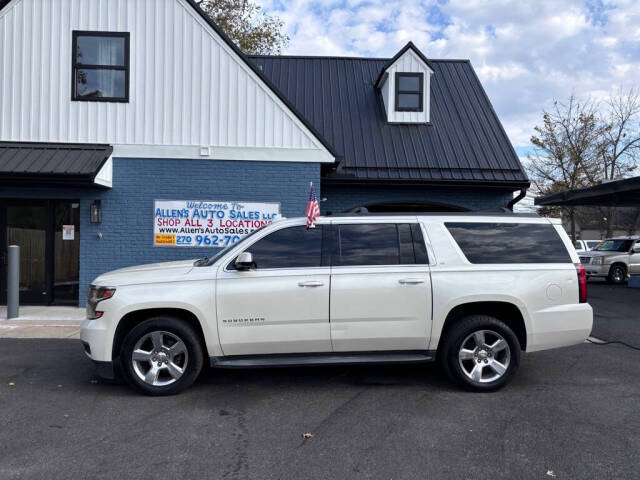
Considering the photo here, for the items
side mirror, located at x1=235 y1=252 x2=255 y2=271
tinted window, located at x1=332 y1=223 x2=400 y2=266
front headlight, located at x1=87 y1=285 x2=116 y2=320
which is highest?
tinted window, located at x1=332 y1=223 x2=400 y2=266

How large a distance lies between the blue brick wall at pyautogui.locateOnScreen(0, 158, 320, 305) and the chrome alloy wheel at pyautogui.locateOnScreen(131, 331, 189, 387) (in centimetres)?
559

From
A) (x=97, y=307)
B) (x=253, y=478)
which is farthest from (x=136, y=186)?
(x=253, y=478)

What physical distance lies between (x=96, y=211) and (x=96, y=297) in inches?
229

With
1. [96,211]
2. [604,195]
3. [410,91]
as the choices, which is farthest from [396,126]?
[604,195]

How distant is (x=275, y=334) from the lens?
17.2 feet

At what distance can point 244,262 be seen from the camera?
16.8ft

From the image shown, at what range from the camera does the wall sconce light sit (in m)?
10.5

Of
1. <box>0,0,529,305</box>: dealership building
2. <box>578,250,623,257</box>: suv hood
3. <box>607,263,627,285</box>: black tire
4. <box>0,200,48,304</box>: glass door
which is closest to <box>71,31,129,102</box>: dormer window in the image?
<box>0,0,529,305</box>: dealership building

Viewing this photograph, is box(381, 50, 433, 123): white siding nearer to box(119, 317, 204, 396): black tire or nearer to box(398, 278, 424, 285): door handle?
box(398, 278, 424, 285): door handle

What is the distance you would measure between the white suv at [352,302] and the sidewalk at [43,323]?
3.57m

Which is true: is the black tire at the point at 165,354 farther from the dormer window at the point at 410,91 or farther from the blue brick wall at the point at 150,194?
the dormer window at the point at 410,91

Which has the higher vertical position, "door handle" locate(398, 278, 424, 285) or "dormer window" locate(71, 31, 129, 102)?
"dormer window" locate(71, 31, 129, 102)

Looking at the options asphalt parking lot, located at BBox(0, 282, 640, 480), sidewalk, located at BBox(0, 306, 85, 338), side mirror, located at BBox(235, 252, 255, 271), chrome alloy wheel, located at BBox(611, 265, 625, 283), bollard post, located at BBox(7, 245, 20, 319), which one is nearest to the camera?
asphalt parking lot, located at BBox(0, 282, 640, 480)

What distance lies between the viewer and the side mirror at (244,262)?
16.7 feet
